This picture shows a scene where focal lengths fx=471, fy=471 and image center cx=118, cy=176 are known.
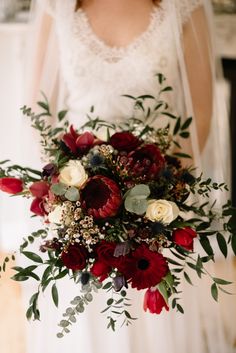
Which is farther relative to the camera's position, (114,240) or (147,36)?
(147,36)

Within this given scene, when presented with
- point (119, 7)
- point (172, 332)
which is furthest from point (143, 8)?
point (172, 332)

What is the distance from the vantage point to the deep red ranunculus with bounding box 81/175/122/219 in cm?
85

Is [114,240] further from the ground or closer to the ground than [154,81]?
closer to the ground

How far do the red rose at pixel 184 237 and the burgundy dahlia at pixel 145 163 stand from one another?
4.8 inches

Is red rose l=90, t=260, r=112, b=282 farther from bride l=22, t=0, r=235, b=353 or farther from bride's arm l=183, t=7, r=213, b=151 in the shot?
bride's arm l=183, t=7, r=213, b=151

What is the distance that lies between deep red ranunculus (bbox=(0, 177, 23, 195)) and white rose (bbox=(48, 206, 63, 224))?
0.12 meters

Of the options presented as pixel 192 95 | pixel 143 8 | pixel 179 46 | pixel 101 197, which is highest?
pixel 143 8

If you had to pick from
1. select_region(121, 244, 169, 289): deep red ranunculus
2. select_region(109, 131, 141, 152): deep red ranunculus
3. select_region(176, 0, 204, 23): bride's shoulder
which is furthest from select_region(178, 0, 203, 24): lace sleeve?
select_region(121, 244, 169, 289): deep red ranunculus

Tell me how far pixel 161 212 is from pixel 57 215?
0.64 ft

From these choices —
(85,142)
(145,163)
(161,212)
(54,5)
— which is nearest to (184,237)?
(161,212)

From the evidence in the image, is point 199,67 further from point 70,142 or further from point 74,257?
point 74,257

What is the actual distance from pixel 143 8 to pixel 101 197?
789mm

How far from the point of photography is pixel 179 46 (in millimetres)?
1367

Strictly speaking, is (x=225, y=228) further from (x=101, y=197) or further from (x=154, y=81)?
(x=154, y=81)
